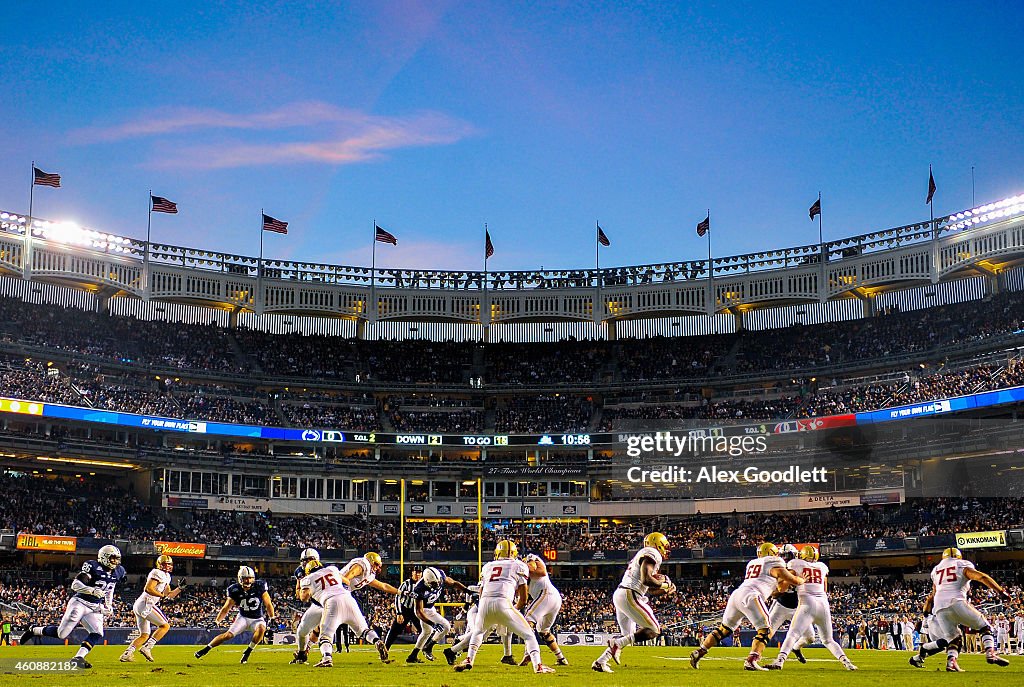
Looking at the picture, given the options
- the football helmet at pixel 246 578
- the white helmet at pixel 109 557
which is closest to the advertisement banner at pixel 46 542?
the football helmet at pixel 246 578

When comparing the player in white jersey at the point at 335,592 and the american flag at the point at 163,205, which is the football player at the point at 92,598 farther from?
Result: the american flag at the point at 163,205

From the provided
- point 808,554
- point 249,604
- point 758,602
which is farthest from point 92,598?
point 808,554

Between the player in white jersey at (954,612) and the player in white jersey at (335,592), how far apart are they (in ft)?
35.0

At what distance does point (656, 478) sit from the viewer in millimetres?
71312

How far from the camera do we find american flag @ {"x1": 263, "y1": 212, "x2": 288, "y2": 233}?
74925 mm

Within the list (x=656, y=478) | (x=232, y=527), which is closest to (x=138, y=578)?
(x=232, y=527)

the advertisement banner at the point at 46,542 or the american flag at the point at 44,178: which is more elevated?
the american flag at the point at 44,178

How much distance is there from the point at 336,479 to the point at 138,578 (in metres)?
14.8

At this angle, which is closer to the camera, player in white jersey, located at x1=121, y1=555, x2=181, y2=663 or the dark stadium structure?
player in white jersey, located at x1=121, y1=555, x2=181, y2=663

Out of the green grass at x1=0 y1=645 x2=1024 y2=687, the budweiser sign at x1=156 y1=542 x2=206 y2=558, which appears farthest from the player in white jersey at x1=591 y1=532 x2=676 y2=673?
the budweiser sign at x1=156 y1=542 x2=206 y2=558

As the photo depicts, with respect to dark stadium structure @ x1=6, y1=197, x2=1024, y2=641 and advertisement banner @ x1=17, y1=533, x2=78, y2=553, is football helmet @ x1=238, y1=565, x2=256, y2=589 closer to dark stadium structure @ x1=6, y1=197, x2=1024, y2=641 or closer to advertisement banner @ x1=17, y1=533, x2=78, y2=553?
dark stadium structure @ x1=6, y1=197, x2=1024, y2=641

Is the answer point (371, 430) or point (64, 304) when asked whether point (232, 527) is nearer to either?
point (371, 430)

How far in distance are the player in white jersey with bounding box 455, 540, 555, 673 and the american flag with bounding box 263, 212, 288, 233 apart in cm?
5728

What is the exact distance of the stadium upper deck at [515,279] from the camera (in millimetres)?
71375
